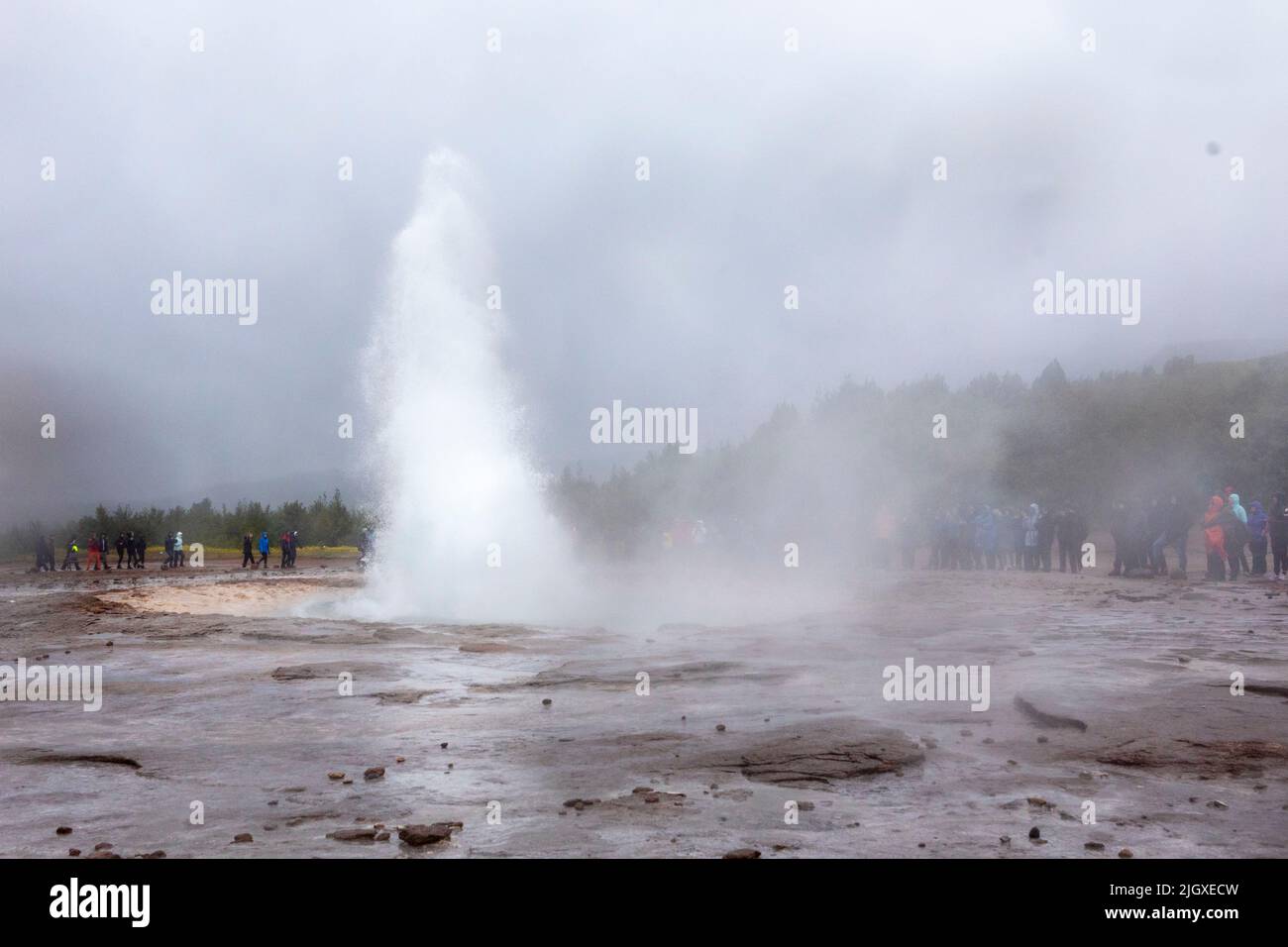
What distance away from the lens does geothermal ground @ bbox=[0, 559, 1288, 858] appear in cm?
574

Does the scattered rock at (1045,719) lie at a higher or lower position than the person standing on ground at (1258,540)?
lower

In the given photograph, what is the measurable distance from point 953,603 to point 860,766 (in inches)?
587

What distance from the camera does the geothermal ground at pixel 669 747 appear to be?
574 centimetres

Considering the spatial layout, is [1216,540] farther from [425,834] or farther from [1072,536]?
[425,834]

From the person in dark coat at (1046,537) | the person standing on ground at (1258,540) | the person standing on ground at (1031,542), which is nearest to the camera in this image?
the person standing on ground at (1258,540)

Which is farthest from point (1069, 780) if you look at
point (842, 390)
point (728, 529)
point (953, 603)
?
point (842, 390)

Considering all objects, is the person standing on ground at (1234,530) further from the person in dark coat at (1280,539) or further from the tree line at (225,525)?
Answer: the tree line at (225,525)

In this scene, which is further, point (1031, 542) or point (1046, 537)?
point (1031, 542)

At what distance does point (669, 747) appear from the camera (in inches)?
315

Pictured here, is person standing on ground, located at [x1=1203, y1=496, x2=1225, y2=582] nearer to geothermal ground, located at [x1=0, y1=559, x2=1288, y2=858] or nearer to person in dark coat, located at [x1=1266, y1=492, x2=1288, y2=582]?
person in dark coat, located at [x1=1266, y1=492, x2=1288, y2=582]

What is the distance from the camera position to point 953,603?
2139 centimetres

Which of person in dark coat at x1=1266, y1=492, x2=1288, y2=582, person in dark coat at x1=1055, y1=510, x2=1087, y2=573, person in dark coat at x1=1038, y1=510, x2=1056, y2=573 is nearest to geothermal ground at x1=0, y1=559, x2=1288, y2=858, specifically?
person in dark coat at x1=1266, y1=492, x2=1288, y2=582

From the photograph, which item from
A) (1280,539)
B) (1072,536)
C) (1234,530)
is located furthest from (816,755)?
(1072,536)

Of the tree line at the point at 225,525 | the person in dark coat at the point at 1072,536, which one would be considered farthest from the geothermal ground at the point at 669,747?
the tree line at the point at 225,525
